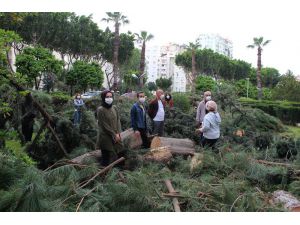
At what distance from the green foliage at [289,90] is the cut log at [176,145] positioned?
24726 mm

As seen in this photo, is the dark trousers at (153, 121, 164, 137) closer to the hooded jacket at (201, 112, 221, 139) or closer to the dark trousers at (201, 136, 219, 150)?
the dark trousers at (201, 136, 219, 150)

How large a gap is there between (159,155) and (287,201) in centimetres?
266

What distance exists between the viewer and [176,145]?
24.1ft

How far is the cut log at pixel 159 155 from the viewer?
671 cm

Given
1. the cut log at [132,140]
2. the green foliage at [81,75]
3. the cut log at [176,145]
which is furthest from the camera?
the green foliage at [81,75]

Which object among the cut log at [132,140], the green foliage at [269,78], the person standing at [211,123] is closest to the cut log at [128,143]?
the cut log at [132,140]

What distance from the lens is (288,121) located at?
20.9 meters

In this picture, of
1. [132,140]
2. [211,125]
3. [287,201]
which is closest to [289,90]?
[211,125]

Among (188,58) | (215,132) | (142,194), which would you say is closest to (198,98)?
(215,132)

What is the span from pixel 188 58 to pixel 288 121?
4208 cm

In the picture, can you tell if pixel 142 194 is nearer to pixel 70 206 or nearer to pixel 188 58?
pixel 70 206

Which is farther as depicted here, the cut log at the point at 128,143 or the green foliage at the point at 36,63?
the green foliage at the point at 36,63

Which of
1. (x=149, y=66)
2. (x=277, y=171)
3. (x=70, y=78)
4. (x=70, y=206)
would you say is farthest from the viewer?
(x=149, y=66)

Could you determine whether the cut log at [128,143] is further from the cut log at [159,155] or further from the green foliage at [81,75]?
the green foliage at [81,75]
